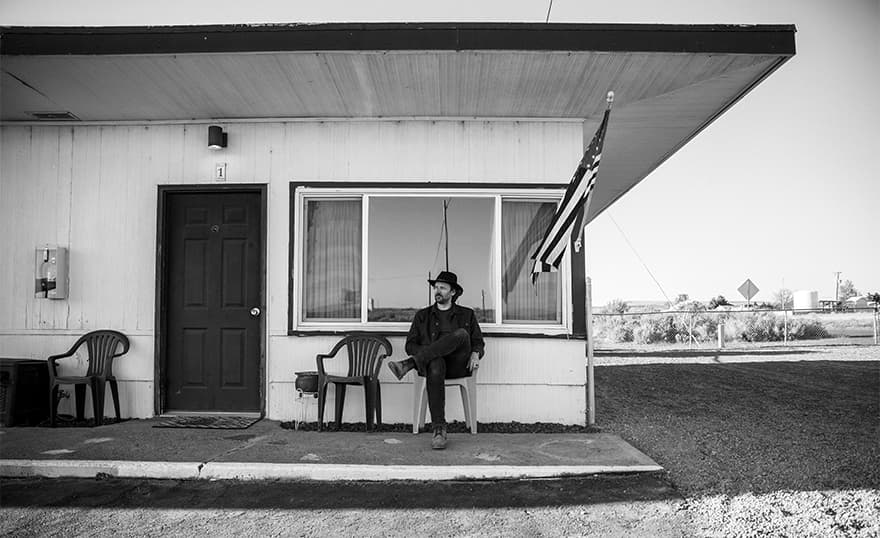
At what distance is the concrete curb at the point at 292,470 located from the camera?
4098 mm

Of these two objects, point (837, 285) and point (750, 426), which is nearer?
point (750, 426)

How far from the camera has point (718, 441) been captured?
16.5 feet

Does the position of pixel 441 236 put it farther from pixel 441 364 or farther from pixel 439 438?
pixel 439 438

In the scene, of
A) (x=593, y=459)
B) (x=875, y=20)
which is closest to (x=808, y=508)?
(x=593, y=459)

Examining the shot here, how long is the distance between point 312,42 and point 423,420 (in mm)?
3137

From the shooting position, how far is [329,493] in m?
3.85

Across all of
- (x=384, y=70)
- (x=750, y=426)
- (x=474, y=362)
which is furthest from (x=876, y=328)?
(x=384, y=70)

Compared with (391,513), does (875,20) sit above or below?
above

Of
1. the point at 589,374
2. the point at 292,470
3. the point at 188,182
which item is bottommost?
the point at 292,470

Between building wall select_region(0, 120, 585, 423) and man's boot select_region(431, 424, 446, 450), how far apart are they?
1.00 metres

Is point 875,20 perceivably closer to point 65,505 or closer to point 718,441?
point 718,441

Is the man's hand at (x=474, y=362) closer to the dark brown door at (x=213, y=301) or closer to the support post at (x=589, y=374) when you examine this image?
the support post at (x=589, y=374)

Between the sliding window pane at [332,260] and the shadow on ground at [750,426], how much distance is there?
258 centimetres

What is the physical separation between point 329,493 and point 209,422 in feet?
7.00
